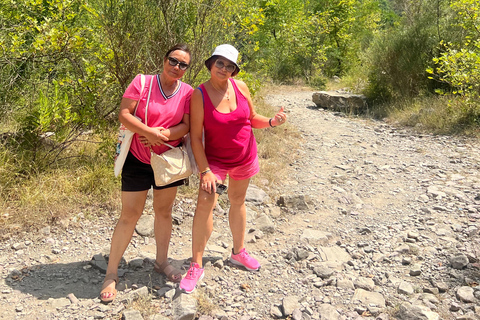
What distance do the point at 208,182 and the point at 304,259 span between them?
58.5 inches

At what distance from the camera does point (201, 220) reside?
3.16 meters

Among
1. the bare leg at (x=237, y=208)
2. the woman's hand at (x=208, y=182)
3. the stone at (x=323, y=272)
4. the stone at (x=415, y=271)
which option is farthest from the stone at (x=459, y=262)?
the woman's hand at (x=208, y=182)

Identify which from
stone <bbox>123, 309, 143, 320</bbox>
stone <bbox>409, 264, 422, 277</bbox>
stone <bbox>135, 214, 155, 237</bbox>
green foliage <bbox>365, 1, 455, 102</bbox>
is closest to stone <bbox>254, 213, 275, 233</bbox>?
stone <bbox>135, 214, 155, 237</bbox>

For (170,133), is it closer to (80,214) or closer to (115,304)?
(115,304)

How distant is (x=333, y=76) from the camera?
54.6 feet

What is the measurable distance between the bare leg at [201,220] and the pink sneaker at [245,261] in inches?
20.8

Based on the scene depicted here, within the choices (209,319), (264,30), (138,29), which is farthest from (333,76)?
(209,319)

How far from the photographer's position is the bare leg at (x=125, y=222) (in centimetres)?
302

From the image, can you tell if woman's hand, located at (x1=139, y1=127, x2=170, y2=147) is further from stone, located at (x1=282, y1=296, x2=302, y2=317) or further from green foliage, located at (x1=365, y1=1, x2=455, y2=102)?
green foliage, located at (x1=365, y1=1, x2=455, y2=102)

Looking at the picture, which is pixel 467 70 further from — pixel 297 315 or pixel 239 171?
pixel 297 315

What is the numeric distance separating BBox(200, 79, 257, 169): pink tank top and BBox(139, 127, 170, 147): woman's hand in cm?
33

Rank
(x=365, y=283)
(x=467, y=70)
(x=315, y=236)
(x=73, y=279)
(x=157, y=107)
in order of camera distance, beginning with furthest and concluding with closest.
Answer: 1. (x=467, y=70)
2. (x=315, y=236)
3. (x=365, y=283)
4. (x=73, y=279)
5. (x=157, y=107)

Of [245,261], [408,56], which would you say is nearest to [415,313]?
[245,261]

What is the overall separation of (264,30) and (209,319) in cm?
1699
